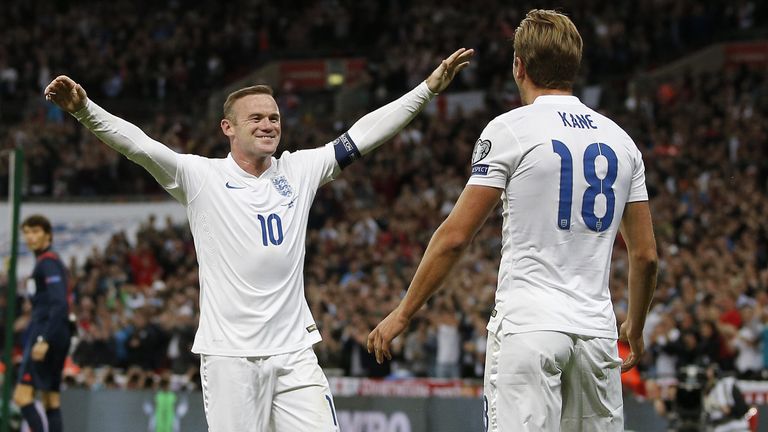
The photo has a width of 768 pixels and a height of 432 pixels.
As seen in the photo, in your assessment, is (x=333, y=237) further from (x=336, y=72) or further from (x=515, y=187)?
(x=515, y=187)

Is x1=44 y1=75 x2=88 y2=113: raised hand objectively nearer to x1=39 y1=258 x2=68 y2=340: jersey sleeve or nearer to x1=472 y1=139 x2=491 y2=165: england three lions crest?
x1=472 y1=139 x2=491 y2=165: england three lions crest

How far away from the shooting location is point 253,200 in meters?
6.05

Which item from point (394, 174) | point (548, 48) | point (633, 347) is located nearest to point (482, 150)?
point (548, 48)

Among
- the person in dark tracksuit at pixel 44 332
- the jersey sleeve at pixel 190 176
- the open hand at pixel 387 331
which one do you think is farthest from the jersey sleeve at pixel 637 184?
the person in dark tracksuit at pixel 44 332

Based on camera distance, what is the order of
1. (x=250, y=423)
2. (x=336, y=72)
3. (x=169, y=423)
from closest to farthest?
1. (x=250, y=423)
2. (x=169, y=423)
3. (x=336, y=72)

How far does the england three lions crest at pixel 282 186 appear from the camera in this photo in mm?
6156

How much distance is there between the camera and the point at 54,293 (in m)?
10.3

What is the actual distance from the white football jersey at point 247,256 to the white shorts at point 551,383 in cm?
147

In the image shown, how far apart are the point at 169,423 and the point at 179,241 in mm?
9898

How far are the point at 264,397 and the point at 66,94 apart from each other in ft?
5.42

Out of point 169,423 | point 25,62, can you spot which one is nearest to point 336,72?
point 25,62

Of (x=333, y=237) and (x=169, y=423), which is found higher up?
(x=333, y=237)

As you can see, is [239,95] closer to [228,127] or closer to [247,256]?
[228,127]

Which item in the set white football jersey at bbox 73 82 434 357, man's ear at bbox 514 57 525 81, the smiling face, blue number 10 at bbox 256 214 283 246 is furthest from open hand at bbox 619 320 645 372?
the smiling face
